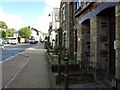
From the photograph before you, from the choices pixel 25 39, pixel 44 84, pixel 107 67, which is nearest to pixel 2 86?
pixel 44 84

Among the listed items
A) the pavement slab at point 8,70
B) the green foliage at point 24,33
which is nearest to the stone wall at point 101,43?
the pavement slab at point 8,70

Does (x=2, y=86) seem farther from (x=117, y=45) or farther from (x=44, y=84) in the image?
(x=117, y=45)

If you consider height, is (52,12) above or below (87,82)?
above

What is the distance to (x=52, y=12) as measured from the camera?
5666 cm

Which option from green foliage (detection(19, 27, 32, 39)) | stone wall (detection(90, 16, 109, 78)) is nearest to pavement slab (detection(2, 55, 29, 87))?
stone wall (detection(90, 16, 109, 78))

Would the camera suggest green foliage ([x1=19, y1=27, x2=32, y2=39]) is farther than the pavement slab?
Yes

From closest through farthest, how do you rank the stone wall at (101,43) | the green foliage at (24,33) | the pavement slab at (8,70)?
the stone wall at (101,43), the pavement slab at (8,70), the green foliage at (24,33)

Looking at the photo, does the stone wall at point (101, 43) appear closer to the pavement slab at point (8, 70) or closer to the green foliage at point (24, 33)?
the pavement slab at point (8, 70)

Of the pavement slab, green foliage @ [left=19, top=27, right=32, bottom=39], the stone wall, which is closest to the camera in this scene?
the stone wall

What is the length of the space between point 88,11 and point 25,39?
113767 mm

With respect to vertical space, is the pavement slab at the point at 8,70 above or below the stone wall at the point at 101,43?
below

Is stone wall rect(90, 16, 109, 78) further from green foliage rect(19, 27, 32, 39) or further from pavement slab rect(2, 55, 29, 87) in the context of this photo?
green foliage rect(19, 27, 32, 39)

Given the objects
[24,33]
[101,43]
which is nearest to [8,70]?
[101,43]

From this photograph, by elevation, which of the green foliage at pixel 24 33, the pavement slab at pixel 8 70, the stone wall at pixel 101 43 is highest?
the green foliage at pixel 24 33
